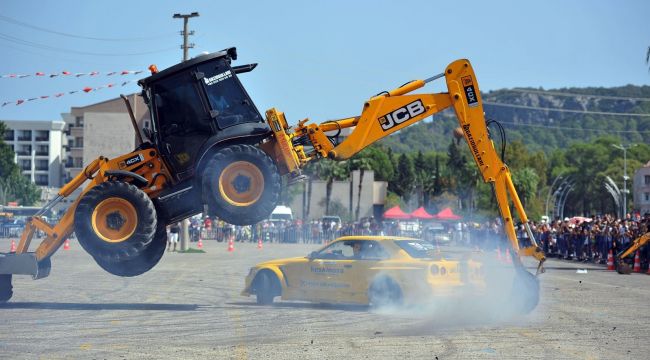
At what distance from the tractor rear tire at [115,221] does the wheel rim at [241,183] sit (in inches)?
47.5

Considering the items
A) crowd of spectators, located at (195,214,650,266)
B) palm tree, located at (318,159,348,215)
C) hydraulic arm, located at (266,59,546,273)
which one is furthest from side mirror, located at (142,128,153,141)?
palm tree, located at (318,159,348,215)

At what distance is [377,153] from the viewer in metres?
148

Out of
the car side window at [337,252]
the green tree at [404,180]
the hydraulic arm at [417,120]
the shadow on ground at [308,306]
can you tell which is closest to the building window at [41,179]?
the green tree at [404,180]

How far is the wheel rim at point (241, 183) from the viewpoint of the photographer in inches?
533

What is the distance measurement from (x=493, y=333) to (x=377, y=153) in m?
135

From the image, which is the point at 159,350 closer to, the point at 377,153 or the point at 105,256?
the point at 105,256

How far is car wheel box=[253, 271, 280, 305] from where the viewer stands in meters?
17.8

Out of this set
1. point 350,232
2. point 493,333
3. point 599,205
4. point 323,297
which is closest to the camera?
point 493,333

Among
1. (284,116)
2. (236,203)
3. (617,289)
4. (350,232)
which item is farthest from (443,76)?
(350,232)

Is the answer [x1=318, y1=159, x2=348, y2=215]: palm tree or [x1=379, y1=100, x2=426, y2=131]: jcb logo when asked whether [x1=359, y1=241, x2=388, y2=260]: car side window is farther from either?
[x1=318, y1=159, x2=348, y2=215]: palm tree

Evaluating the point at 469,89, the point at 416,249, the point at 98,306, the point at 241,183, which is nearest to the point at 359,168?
the point at 416,249

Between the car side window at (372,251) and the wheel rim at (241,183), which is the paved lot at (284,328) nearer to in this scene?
the car side window at (372,251)

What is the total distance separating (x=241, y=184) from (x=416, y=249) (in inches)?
189

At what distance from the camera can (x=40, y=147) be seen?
6447 inches
